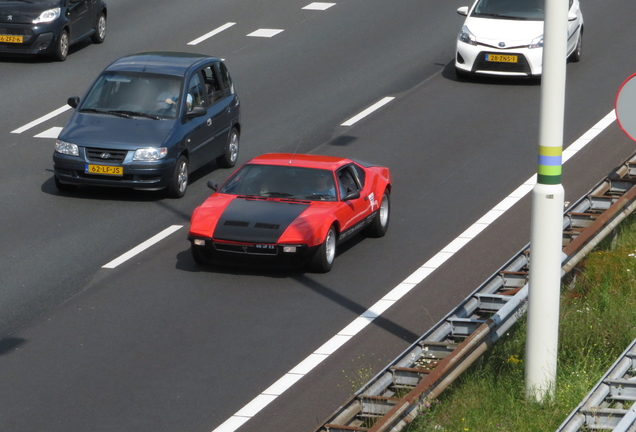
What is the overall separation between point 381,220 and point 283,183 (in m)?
1.62

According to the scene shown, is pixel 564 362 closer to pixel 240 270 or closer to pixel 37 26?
pixel 240 270

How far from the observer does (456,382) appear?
10.3 meters

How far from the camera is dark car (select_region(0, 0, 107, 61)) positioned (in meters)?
24.8

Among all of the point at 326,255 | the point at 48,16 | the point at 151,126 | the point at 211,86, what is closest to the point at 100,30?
the point at 48,16

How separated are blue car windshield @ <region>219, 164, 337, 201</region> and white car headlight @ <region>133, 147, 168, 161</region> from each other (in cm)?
217

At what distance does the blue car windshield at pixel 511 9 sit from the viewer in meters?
24.0

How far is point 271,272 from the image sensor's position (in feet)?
47.1

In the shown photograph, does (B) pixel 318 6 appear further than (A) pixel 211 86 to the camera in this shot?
Yes

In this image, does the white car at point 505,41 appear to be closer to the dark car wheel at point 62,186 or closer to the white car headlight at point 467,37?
the white car headlight at point 467,37

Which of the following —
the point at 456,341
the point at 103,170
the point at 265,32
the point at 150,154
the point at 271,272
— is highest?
the point at 456,341

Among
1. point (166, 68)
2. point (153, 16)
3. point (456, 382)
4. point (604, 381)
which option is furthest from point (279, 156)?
point (153, 16)

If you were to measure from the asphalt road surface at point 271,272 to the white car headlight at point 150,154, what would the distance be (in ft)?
2.38

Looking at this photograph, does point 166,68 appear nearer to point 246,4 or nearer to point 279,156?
point 279,156

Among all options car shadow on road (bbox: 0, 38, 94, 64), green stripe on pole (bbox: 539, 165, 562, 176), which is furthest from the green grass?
car shadow on road (bbox: 0, 38, 94, 64)
